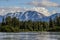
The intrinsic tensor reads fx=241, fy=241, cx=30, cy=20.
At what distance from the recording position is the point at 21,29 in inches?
4847

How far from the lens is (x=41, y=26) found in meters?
124

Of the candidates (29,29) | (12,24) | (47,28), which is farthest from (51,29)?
(12,24)

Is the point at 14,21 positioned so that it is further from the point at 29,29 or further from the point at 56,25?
the point at 56,25

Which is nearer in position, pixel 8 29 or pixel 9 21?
pixel 8 29

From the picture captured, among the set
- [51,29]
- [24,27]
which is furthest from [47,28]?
[24,27]

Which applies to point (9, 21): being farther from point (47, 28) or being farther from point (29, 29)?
point (47, 28)

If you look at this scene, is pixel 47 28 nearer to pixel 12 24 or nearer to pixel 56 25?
pixel 56 25

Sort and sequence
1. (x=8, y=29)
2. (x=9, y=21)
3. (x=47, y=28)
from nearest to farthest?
(x=8, y=29), (x=47, y=28), (x=9, y=21)

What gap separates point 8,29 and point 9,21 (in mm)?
16934

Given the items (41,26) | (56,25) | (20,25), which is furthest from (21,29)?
(56,25)

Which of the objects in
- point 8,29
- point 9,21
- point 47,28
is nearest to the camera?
point 8,29

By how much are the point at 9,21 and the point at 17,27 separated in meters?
12.0

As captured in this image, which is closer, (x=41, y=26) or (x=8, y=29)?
(x=8, y=29)

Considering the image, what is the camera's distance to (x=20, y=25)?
122562 millimetres
